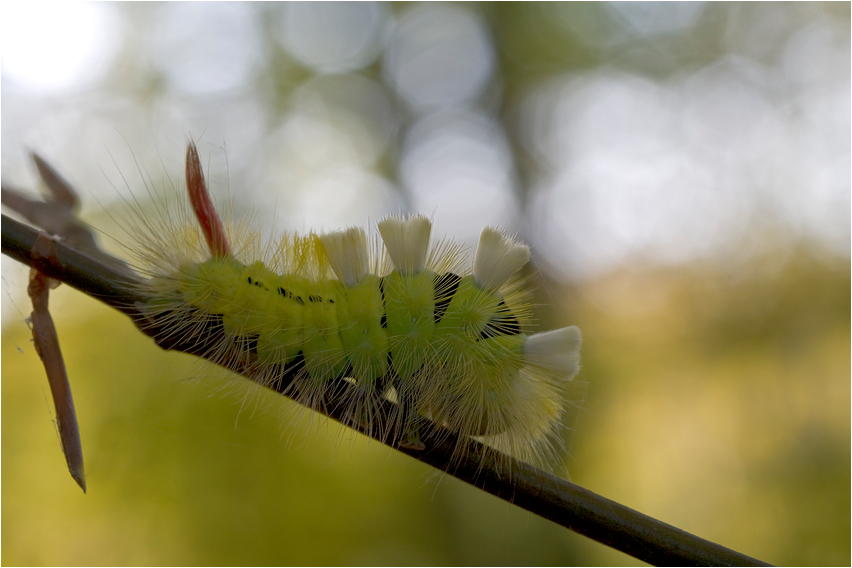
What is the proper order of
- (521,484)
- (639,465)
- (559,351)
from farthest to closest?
(639,465), (559,351), (521,484)

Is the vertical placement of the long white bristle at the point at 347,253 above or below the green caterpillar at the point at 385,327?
above

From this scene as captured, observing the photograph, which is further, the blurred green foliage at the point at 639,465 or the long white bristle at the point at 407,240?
the blurred green foliage at the point at 639,465

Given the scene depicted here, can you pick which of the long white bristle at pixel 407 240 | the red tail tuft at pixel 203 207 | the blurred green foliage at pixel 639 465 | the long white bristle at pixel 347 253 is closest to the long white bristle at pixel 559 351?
the long white bristle at pixel 407 240

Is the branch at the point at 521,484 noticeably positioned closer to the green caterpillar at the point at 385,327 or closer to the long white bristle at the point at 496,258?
the green caterpillar at the point at 385,327

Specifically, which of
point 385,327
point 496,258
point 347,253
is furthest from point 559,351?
point 347,253

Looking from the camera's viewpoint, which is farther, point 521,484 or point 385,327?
point 385,327

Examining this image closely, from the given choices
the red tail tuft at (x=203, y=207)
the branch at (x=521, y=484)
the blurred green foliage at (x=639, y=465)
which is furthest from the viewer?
the blurred green foliage at (x=639, y=465)

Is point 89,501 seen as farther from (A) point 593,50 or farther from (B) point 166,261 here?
(A) point 593,50

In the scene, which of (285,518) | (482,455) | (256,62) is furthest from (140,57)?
(482,455)

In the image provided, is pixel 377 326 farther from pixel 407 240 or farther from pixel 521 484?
pixel 521 484
